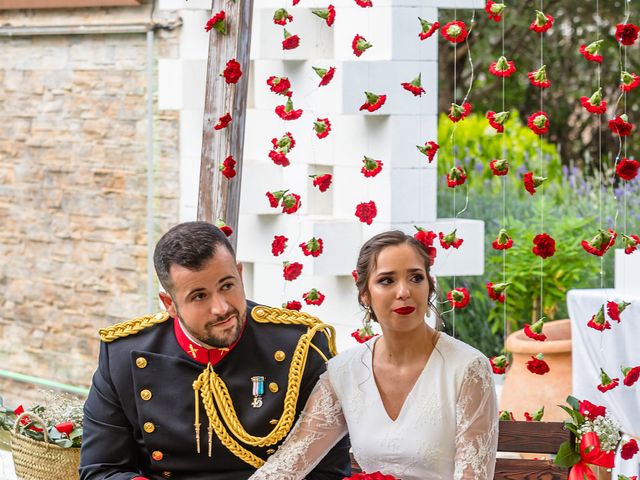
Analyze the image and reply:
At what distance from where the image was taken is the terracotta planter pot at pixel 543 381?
5.29 m

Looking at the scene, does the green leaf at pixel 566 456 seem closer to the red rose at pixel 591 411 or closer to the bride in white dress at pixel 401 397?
the red rose at pixel 591 411

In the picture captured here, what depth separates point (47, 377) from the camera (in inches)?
293

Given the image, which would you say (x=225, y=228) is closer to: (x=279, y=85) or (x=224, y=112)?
(x=224, y=112)

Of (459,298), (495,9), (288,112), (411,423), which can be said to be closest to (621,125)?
(495,9)

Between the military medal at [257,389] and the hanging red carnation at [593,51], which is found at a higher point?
the hanging red carnation at [593,51]

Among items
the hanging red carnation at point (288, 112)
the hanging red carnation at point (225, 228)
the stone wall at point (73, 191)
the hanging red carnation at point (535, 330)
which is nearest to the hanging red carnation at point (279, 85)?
the hanging red carnation at point (288, 112)

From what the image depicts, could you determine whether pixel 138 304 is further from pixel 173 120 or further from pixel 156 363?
pixel 156 363

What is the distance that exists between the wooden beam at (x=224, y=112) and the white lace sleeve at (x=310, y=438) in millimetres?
947

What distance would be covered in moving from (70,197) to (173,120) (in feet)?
3.21

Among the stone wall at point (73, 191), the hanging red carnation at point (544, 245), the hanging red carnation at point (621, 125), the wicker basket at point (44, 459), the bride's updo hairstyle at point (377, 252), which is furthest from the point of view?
the stone wall at point (73, 191)

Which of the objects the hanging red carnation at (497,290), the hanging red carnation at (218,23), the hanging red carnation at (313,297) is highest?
the hanging red carnation at (218,23)

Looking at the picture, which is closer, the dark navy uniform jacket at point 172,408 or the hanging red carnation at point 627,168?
the dark navy uniform jacket at point 172,408

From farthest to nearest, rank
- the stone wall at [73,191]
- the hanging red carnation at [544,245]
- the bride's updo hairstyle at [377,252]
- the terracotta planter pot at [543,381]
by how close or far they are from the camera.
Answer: the stone wall at [73,191], the terracotta planter pot at [543,381], the hanging red carnation at [544,245], the bride's updo hairstyle at [377,252]

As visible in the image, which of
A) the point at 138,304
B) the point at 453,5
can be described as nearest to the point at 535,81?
the point at 453,5
